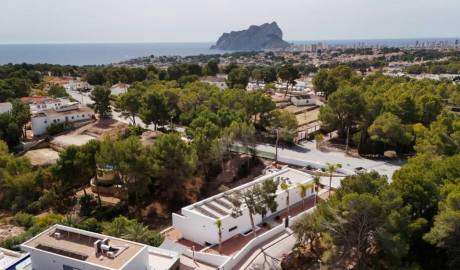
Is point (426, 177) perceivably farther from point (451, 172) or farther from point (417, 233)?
point (417, 233)

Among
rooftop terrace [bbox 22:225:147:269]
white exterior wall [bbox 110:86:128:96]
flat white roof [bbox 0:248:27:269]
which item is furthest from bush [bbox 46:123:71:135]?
rooftop terrace [bbox 22:225:147:269]

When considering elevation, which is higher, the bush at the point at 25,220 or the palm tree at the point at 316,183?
the palm tree at the point at 316,183

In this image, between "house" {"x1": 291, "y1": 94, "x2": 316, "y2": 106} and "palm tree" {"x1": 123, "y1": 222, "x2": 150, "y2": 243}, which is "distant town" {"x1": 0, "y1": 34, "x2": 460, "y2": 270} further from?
"house" {"x1": 291, "y1": 94, "x2": 316, "y2": 106}

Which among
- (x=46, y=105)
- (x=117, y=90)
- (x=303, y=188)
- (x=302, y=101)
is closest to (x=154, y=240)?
(x=303, y=188)

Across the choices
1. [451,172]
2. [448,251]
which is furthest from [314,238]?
[451,172]

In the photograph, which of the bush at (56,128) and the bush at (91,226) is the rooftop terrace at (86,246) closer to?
the bush at (91,226)

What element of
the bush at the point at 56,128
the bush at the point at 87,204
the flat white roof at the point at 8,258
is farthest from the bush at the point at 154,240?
the bush at the point at 56,128
